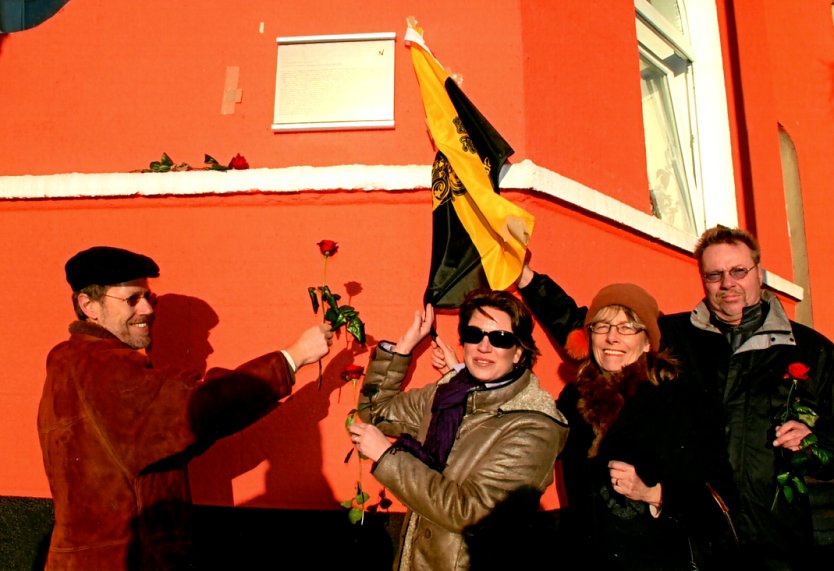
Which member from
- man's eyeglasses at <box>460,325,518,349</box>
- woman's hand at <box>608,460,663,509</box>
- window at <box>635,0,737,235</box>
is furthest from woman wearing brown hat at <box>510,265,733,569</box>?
window at <box>635,0,737,235</box>

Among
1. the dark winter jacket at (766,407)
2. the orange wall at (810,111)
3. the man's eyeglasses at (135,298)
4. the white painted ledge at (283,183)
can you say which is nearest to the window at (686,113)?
the white painted ledge at (283,183)

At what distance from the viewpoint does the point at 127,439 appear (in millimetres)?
2344

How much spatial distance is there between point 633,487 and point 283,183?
2580 millimetres

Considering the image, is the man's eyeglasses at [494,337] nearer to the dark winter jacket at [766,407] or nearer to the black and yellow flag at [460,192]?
the black and yellow flag at [460,192]

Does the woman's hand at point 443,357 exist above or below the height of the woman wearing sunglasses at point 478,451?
above

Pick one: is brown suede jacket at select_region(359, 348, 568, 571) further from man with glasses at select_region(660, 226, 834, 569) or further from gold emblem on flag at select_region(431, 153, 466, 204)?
gold emblem on flag at select_region(431, 153, 466, 204)

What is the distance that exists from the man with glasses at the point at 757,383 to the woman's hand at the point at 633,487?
1.51ft

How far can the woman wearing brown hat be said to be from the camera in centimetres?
220

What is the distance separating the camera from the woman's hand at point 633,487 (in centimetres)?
219

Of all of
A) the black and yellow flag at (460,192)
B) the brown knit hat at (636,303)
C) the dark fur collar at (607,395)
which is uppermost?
the black and yellow flag at (460,192)

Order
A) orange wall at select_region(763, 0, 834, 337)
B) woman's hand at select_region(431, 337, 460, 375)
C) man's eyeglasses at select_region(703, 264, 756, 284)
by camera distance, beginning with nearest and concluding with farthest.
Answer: man's eyeglasses at select_region(703, 264, 756, 284) → woman's hand at select_region(431, 337, 460, 375) → orange wall at select_region(763, 0, 834, 337)

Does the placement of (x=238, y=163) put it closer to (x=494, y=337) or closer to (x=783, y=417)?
(x=494, y=337)

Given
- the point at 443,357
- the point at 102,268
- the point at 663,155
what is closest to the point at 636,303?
the point at 443,357

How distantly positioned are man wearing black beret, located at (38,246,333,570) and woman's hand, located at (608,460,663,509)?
53.8 inches
